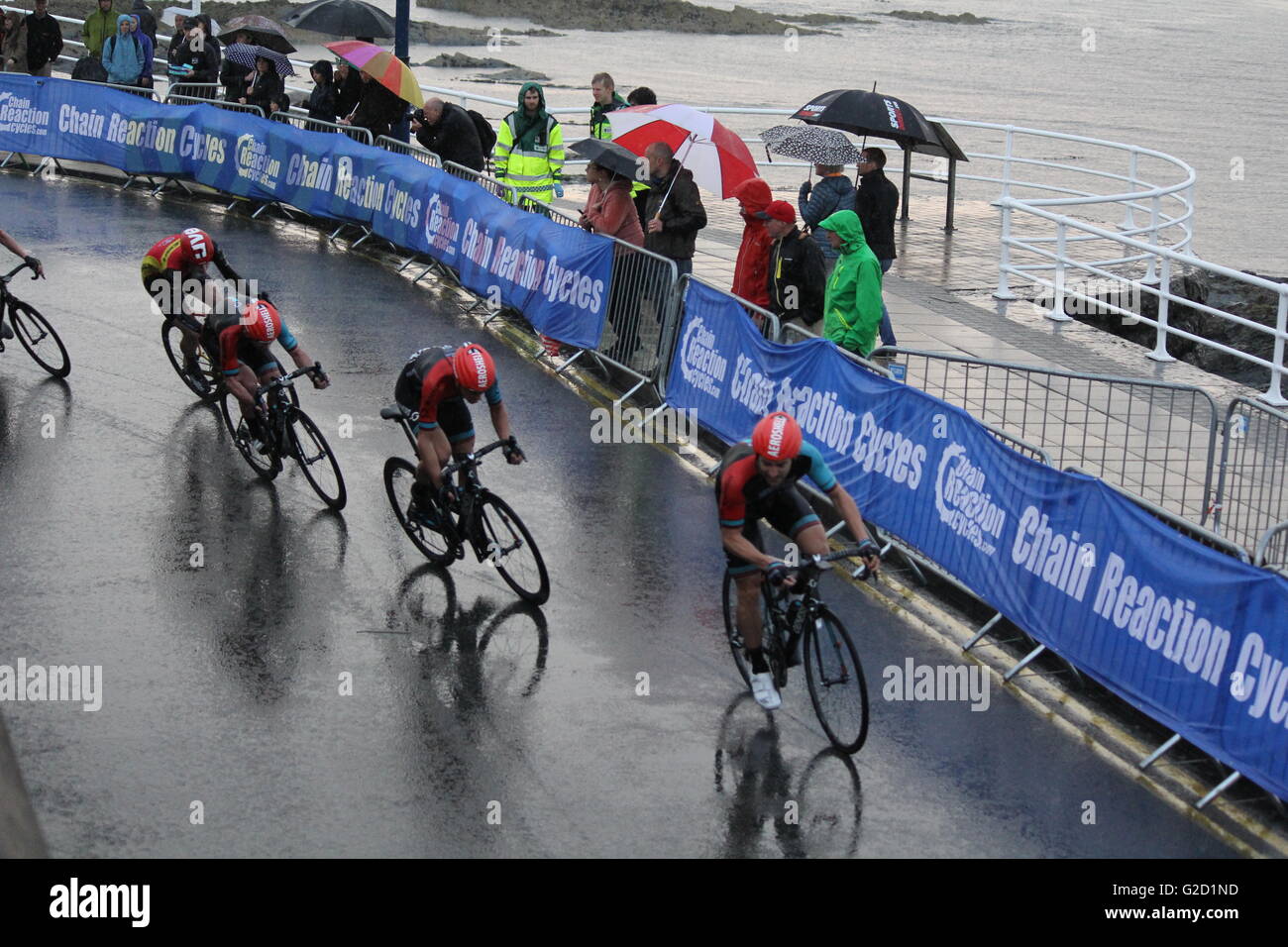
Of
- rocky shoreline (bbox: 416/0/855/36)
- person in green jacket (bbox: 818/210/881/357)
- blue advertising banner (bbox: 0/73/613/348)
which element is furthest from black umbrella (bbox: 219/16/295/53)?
rocky shoreline (bbox: 416/0/855/36)

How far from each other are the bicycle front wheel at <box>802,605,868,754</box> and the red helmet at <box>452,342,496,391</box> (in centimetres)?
261

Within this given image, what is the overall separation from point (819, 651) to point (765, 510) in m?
0.82

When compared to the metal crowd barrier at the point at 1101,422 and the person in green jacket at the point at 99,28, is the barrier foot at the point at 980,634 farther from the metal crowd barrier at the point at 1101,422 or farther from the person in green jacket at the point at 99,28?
the person in green jacket at the point at 99,28

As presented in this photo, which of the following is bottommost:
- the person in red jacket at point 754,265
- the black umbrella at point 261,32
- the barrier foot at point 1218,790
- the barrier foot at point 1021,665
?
the barrier foot at point 1218,790

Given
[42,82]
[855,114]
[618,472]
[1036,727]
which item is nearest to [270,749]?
[1036,727]

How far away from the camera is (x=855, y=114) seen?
17078mm

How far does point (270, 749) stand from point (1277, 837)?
510 cm

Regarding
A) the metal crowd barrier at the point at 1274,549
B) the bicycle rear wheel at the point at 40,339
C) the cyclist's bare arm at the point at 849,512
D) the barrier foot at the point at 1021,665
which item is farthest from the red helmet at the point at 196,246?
the metal crowd barrier at the point at 1274,549

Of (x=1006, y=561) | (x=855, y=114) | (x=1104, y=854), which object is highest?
(x=855, y=114)

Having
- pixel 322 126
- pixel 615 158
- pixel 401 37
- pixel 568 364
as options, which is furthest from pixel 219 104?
pixel 568 364

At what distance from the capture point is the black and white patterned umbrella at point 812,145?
47.1ft

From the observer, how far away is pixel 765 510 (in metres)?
8.30

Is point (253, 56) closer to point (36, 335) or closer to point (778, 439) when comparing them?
point (36, 335)
